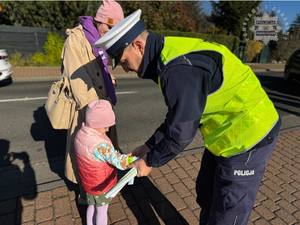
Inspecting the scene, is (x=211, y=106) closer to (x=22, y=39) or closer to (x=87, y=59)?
(x=87, y=59)

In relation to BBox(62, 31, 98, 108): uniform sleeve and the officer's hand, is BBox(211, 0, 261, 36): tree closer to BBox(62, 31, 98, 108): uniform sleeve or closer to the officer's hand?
BBox(62, 31, 98, 108): uniform sleeve

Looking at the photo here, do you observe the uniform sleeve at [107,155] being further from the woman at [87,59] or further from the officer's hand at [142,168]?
the woman at [87,59]

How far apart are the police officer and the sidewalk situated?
1.05m

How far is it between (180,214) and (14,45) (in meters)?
13.6

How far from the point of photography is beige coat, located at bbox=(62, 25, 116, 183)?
2.58 meters

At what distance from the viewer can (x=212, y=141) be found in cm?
182

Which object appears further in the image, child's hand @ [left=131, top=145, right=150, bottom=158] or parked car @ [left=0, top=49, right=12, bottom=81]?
parked car @ [left=0, top=49, right=12, bottom=81]

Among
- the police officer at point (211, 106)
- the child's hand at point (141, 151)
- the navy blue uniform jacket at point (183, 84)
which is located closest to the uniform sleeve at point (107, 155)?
the child's hand at point (141, 151)

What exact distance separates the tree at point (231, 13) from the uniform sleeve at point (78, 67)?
1174 inches

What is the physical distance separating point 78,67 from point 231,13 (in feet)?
99.5

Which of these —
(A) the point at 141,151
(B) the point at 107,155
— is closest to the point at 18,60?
(B) the point at 107,155

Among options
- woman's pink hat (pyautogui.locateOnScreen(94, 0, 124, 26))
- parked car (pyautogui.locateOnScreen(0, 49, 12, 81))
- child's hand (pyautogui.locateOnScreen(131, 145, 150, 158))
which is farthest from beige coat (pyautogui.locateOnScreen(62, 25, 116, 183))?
parked car (pyautogui.locateOnScreen(0, 49, 12, 81))

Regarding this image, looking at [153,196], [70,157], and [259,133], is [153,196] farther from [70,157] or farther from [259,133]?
[259,133]

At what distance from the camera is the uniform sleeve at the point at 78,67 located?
2578 mm
